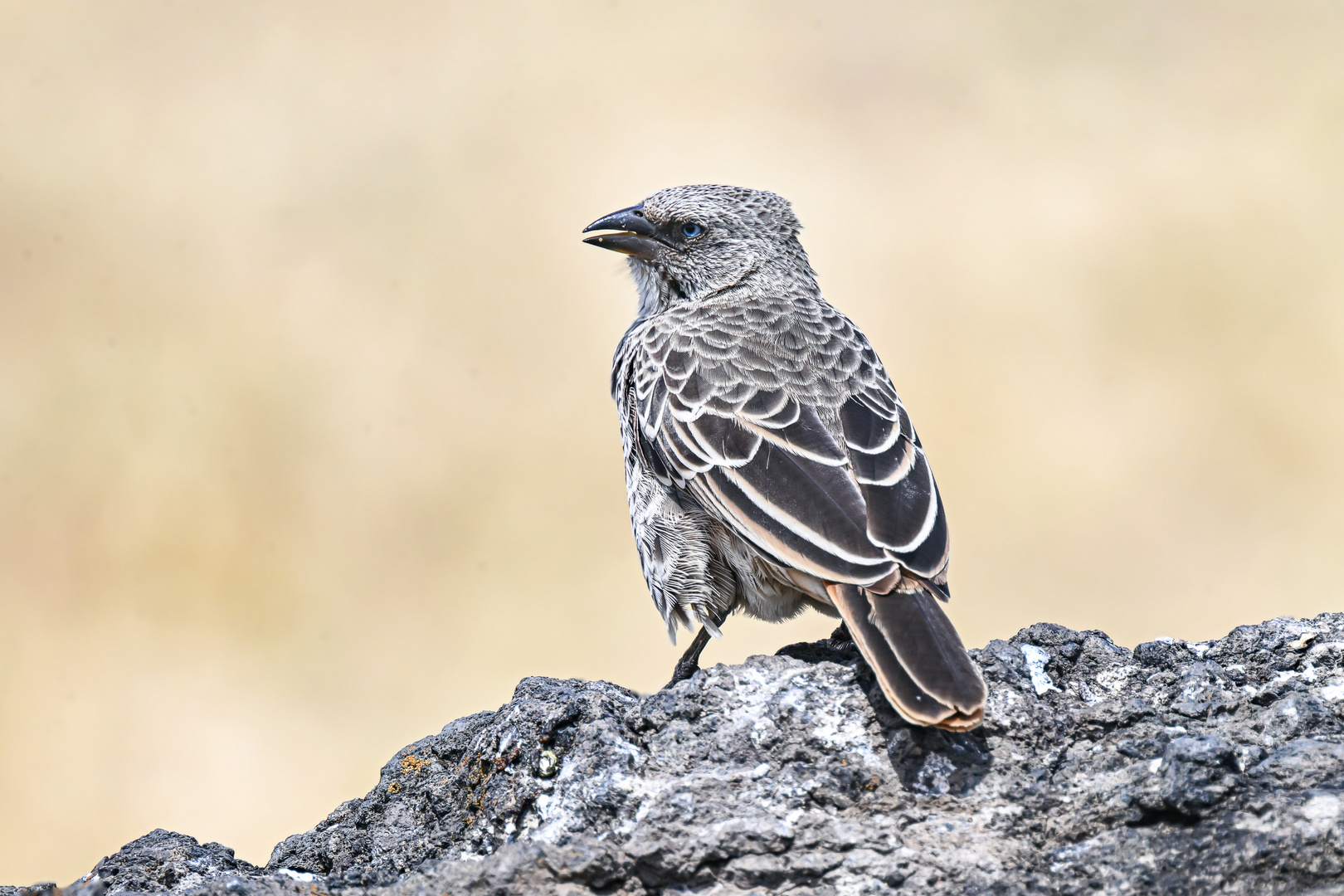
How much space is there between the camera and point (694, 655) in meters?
5.07

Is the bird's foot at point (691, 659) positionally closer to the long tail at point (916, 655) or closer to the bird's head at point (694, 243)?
the long tail at point (916, 655)

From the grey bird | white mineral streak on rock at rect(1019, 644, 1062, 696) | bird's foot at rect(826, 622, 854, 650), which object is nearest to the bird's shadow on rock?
the grey bird

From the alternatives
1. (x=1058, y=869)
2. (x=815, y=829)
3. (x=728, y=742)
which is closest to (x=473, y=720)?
(x=728, y=742)

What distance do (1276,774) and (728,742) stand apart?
150cm

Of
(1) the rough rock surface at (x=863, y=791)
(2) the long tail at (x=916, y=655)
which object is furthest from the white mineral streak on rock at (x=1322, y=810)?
(2) the long tail at (x=916, y=655)

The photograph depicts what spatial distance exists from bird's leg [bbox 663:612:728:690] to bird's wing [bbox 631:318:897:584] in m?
0.64

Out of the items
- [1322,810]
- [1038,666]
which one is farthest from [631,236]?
[1322,810]

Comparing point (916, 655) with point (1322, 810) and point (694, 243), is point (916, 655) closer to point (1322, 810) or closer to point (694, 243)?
point (1322, 810)

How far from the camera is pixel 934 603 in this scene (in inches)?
147

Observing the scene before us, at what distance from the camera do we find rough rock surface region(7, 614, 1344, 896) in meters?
2.88

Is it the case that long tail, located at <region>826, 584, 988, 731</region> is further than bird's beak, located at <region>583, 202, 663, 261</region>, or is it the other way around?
bird's beak, located at <region>583, 202, 663, 261</region>

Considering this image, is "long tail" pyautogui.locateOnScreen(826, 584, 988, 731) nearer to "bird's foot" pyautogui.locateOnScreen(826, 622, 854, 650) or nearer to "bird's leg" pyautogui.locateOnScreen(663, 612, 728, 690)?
"bird's foot" pyautogui.locateOnScreen(826, 622, 854, 650)

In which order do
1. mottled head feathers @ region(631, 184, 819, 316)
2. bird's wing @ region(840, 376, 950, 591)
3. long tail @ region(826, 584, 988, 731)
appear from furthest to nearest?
mottled head feathers @ region(631, 184, 819, 316) < bird's wing @ region(840, 376, 950, 591) < long tail @ region(826, 584, 988, 731)

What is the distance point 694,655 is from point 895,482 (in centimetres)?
134
